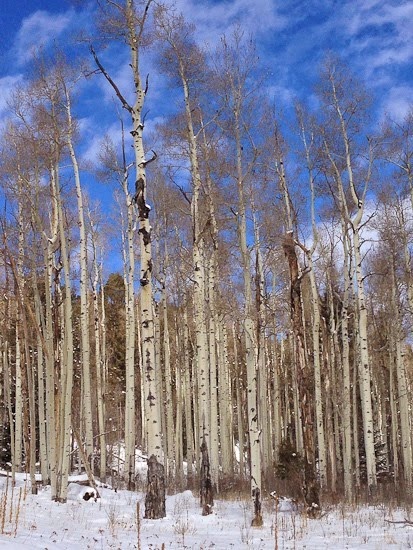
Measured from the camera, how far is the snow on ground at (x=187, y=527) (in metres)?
6.75

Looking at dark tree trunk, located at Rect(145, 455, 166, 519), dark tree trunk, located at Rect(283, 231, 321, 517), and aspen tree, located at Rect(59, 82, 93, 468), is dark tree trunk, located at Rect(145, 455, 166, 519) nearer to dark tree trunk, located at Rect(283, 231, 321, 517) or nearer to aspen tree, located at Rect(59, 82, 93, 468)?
dark tree trunk, located at Rect(283, 231, 321, 517)

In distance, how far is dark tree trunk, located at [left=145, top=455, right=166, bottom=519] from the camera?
29.5 feet

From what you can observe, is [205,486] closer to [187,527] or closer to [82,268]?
[187,527]

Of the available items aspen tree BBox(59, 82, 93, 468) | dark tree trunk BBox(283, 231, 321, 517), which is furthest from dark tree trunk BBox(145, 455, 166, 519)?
aspen tree BBox(59, 82, 93, 468)

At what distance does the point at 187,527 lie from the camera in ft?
Result: 27.6

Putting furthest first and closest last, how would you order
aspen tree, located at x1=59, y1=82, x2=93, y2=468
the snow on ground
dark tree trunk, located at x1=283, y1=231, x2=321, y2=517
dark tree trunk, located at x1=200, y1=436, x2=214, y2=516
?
aspen tree, located at x1=59, y1=82, x2=93, y2=468 < dark tree trunk, located at x1=200, y1=436, x2=214, y2=516 < dark tree trunk, located at x1=283, y1=231, x2=321, y2=517 < the snow on ground

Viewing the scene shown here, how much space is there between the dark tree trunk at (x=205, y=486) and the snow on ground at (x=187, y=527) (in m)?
0.19

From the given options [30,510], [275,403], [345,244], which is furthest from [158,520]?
[275,403]

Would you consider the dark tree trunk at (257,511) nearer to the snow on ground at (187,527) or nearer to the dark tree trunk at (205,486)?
the snow on ground at (187,527)

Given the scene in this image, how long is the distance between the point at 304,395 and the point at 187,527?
3.16m

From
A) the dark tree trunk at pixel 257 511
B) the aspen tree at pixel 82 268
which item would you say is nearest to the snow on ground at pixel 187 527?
the dark tree trunk at pixel 257 511

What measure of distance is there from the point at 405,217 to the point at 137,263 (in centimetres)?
928

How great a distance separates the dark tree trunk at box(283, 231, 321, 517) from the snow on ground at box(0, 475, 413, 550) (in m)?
0.40

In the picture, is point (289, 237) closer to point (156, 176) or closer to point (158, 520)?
point (158, 520)
